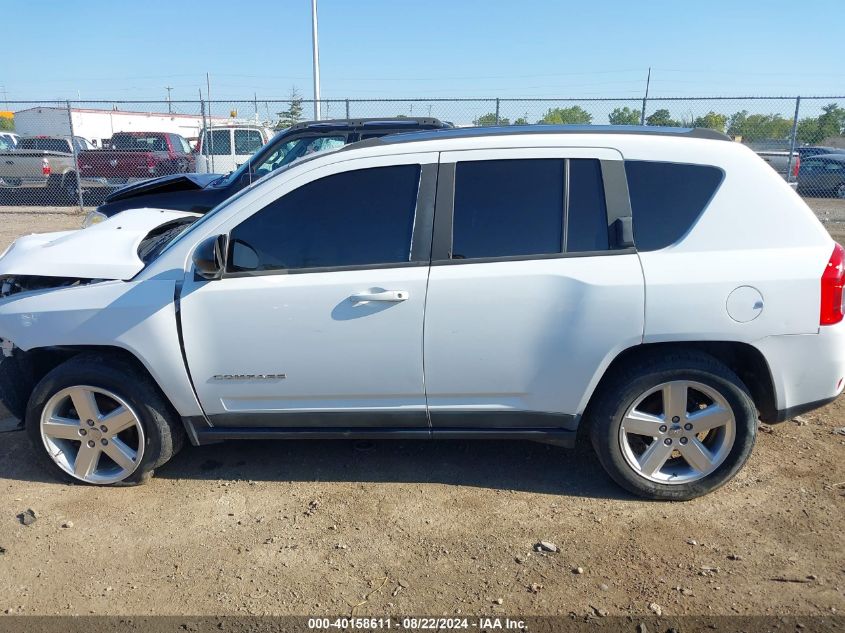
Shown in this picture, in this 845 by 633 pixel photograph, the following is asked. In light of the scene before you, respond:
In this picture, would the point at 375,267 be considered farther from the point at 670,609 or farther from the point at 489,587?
the point at 670,609

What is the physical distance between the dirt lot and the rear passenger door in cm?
57

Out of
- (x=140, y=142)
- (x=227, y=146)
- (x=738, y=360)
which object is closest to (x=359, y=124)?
(x=738, y=360)

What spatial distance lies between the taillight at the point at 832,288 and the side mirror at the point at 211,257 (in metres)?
2.88

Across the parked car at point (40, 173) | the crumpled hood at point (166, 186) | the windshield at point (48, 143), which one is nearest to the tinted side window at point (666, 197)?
the crumpled hood at point (166, 186)

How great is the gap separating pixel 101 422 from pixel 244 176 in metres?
4.18

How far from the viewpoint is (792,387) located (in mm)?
3477

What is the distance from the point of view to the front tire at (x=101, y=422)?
3.68 m

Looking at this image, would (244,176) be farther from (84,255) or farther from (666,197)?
(666,197)

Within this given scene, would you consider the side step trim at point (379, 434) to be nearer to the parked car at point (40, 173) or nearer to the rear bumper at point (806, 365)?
the rear bumper at point (806, 365)

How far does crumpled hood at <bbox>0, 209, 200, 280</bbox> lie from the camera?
3691 millimetres

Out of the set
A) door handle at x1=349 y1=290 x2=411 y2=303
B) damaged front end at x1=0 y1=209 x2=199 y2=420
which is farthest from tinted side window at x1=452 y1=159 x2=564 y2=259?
damaged front end at x1=0 y1=209 x2=199 y2=420

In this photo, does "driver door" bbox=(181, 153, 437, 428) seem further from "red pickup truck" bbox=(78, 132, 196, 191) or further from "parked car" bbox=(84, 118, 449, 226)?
"red pickup truck" bbox=(78, 132, 196, 191)

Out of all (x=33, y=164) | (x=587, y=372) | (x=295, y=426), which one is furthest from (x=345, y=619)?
(x=33, y=164)

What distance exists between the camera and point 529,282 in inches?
133
